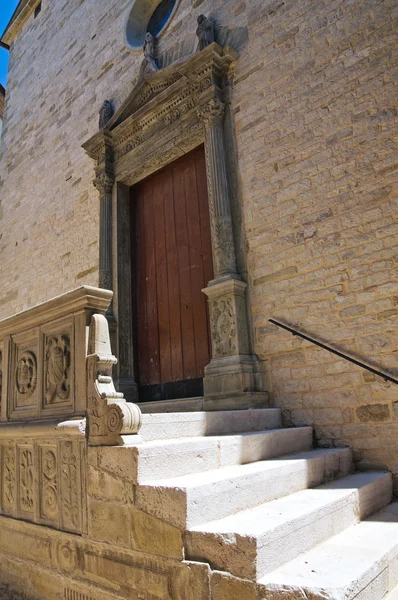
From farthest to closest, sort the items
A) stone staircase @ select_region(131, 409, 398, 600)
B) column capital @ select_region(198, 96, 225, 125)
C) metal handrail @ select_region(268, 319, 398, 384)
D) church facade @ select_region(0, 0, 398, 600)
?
column capital @ select_region(198, 96, 225, 125) < metal handrail @ select_region(268, 319, 398, 384) < church facade @ select_region(0, 0, 398, 600) < stone staircase @ select_region(131, 409, 398, 600)

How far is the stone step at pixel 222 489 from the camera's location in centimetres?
199

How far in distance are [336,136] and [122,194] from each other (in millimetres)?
3160

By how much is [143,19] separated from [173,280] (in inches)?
167

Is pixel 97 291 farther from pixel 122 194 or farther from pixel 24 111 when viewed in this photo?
pixel 24 111

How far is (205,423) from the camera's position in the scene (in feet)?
10.0

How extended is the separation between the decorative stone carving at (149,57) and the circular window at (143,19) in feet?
1.59

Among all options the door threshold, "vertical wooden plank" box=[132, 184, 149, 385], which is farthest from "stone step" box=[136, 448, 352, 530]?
"vertical wooden plank" box=[132, 184, 149, 385]

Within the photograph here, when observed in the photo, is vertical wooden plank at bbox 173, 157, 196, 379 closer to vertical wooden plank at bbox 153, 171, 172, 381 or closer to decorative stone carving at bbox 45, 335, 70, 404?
vertical wooden plank at bbox 153, 171, 172, 381

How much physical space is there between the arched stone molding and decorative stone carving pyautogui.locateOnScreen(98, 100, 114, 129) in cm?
26

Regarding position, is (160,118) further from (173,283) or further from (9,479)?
(9,479)

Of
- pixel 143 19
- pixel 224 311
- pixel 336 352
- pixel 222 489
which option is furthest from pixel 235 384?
pixel 143 19

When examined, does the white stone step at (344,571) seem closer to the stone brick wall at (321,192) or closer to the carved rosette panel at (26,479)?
the stone brick wall at (321,192)

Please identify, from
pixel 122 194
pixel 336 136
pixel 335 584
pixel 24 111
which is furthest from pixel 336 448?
pixel 24 111

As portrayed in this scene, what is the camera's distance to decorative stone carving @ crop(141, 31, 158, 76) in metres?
5.89
